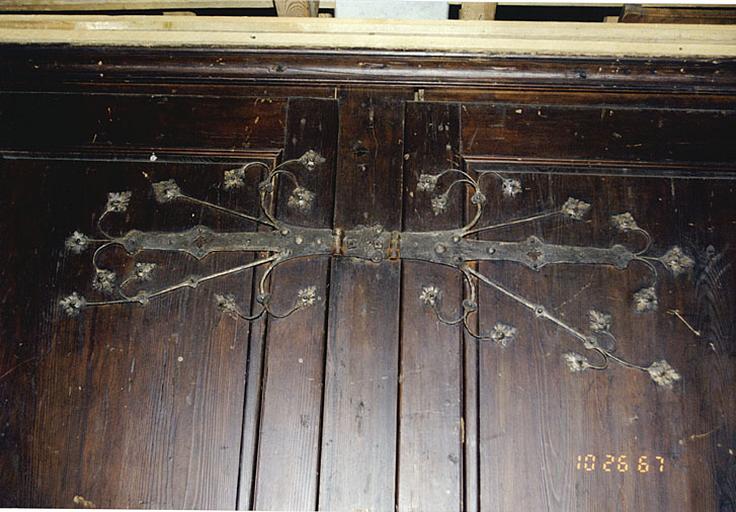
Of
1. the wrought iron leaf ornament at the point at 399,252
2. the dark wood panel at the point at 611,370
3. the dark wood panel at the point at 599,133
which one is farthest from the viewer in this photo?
the dark wood panel at the point at 599,133

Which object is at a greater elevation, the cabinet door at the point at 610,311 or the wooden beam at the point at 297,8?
the wooden beam at the point at 297,8

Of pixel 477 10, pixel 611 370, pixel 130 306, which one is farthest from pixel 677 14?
pixel 130 306

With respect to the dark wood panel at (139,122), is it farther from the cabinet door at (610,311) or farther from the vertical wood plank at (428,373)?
the cabinet door at (610,311)

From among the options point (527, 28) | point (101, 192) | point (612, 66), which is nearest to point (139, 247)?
point (101, 192)

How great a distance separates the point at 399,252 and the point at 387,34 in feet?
1.69

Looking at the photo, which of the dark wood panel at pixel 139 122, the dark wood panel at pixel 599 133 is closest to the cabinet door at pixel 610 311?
the dark wood panel at pixel 599 133

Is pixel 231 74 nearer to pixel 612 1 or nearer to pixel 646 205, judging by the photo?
pixel 612 1

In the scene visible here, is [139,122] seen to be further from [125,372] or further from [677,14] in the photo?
[677,14]

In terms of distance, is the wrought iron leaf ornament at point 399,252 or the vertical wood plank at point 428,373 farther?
the wrought iron leaf ornament at point 399,252

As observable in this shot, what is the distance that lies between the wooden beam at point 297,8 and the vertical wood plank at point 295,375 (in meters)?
0.31

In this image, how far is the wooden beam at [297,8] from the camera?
1.80 meters

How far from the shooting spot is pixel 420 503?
151 cm

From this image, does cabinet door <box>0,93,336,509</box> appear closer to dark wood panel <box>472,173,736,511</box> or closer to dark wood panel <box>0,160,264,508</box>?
dark wood panel <box>0,160,264,508</box>

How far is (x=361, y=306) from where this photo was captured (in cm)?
164
